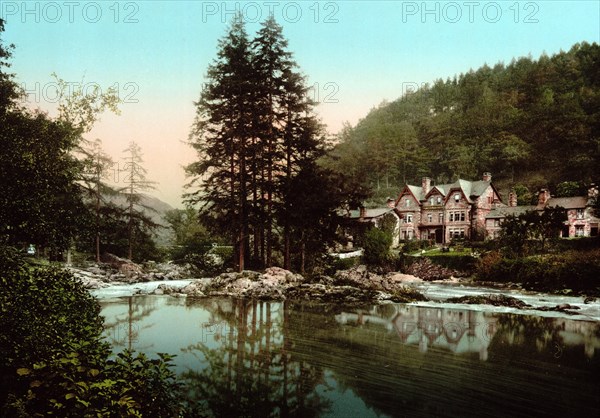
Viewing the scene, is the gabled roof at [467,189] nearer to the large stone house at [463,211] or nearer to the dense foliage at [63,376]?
the large stone house at [463,211]

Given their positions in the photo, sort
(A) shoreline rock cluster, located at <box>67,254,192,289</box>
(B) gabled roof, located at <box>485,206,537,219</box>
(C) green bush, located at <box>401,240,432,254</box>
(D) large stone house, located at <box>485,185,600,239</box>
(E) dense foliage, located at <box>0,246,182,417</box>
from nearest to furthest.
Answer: (E) dense foliage, located at <box>0,246,182,417</box> < (A) shoreline rock cluster, located at <box>67,254,192,289</box> < (D) large stone house, located at <box>485,185,600,239</box> < (C) green bush, located at <box>401,240,432,254</box> < (B) gabled roof, located at <box>485,206,537,219</box>

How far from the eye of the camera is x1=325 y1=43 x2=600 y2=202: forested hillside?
240 feet

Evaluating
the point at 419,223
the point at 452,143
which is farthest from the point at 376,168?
the point at 419,223

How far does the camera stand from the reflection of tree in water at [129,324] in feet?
37.6

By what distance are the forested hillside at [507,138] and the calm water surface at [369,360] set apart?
52667 millimetres

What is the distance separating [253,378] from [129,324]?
23.4 feet

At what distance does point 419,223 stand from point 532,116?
39.1 metres

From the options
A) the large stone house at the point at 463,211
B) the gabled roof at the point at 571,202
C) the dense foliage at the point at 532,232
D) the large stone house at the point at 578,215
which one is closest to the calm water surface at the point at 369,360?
the dense foliage at the point at 532,232

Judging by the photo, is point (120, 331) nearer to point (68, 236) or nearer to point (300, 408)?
point (68, 236)

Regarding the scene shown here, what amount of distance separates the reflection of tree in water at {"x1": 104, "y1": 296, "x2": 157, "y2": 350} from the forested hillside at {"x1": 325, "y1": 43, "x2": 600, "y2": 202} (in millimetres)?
51816

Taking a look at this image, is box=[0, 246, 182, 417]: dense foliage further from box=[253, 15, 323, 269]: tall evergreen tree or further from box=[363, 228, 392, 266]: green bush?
box=[363, 228, 392, 266]: green bush

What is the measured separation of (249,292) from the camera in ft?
76.2

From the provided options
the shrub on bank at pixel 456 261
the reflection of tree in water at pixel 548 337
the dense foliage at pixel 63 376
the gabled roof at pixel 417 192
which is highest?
the gabled roof at pixel 417 192

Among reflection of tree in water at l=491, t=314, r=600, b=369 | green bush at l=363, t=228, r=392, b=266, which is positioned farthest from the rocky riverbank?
green bush at l=363, t=228, r=392, b=266
